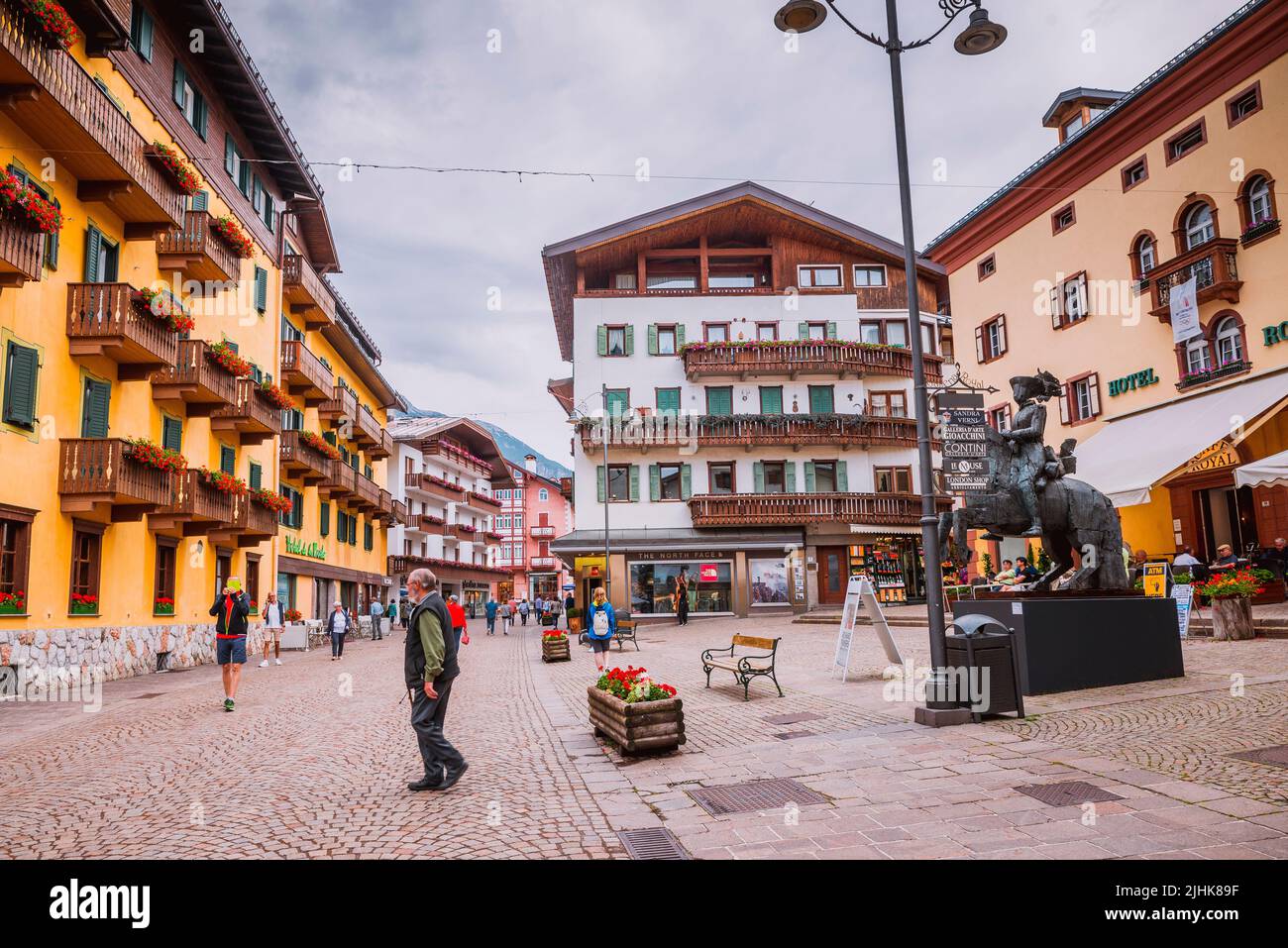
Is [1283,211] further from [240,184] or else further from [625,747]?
[240,184]

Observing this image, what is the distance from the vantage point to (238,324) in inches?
1072

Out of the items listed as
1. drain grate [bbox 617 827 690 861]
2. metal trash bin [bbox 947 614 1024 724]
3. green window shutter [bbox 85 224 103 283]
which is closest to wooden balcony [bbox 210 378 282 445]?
green window shutter [bbox 85 224 103 283]

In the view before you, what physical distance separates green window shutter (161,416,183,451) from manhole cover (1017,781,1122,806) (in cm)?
2145

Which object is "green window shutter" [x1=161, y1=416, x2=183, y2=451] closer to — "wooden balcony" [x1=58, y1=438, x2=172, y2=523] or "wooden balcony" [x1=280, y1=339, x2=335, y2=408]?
"wooden balcony" [x1=58, y1=438, x2=172, y2=523]

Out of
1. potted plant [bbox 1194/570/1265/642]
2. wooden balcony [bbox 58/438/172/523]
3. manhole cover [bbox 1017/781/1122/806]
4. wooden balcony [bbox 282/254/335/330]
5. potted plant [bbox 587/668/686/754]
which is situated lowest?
manhole cover [bbox 1017/781/1122/806]

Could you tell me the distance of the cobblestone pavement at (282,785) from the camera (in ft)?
19.2

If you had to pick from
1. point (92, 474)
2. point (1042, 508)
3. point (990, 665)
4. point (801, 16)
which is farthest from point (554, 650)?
point (801, 16)

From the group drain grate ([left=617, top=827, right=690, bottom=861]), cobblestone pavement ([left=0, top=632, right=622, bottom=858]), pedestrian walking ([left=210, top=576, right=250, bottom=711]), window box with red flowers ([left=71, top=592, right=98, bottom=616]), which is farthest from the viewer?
window box with red flowers ([left=71, top=592, right=98, bottom=616])

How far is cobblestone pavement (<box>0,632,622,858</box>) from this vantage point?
19.2ft

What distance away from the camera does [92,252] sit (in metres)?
18.8

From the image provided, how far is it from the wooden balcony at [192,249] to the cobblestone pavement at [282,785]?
478 inches

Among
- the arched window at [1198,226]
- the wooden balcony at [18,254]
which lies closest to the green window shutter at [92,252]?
the wooden balcony at [18,254]

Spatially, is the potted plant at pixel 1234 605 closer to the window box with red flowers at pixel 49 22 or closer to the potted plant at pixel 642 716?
the potted plant at pixel 642 716
